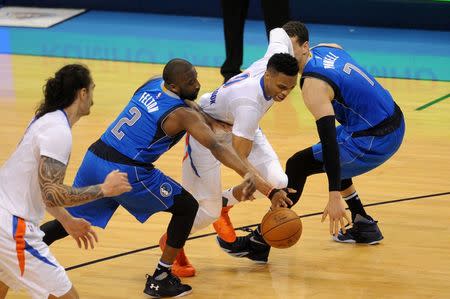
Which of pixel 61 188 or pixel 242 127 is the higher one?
pixel 61 188

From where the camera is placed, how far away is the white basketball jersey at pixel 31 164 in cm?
502

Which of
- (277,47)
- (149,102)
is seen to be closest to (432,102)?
(277,47)

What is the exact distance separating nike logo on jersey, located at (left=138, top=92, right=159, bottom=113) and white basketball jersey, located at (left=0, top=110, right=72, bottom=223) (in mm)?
1010

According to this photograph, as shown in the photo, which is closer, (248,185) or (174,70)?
(248,185)

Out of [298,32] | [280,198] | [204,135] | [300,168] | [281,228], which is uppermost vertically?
[298,32]

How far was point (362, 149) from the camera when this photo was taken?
22.6 feet

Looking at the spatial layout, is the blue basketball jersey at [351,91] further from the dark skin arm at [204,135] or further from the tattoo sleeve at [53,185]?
the tattoo sleeve at [53,185]

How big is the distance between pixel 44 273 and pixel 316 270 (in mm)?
2254

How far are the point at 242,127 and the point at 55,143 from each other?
5.42ft

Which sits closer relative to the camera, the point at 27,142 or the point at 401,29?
the point at 27,142

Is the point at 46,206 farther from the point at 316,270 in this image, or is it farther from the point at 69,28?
the point at 69,28

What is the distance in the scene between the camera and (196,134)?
5.89 m

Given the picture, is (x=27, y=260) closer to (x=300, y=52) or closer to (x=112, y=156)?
(x=112, y=156)

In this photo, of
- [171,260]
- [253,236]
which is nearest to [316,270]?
[253,236]
